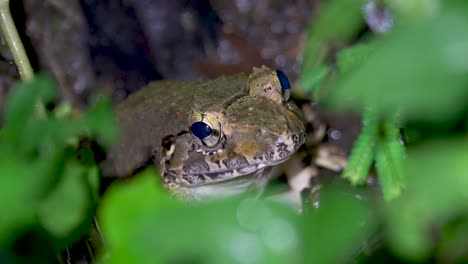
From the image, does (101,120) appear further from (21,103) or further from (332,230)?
(332,230)

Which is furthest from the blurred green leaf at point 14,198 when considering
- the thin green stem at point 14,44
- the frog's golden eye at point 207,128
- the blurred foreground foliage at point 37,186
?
the thin green stem at point 14,44

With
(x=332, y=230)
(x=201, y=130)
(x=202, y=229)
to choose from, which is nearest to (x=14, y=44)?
(x=201, y=130)

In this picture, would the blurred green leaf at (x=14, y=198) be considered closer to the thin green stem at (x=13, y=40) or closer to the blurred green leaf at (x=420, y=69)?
the thin green stem at (x=13, y=40)

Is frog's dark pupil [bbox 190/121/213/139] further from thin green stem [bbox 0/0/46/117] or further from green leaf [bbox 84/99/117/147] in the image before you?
thin green stem [bbox 0/0/46/117]

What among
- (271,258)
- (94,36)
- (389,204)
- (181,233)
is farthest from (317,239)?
(94,36)

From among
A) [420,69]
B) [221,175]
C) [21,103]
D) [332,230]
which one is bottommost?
[221,175]

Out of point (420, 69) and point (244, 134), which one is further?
point (244, 134)

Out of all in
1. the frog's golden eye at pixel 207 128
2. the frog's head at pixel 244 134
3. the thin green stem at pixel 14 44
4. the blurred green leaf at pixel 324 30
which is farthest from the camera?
the thin green stem at pixel 14 44

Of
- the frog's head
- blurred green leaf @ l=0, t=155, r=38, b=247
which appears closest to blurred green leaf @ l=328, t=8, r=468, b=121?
blurred green leaf @ l=0, t=155, r=38, b=247
